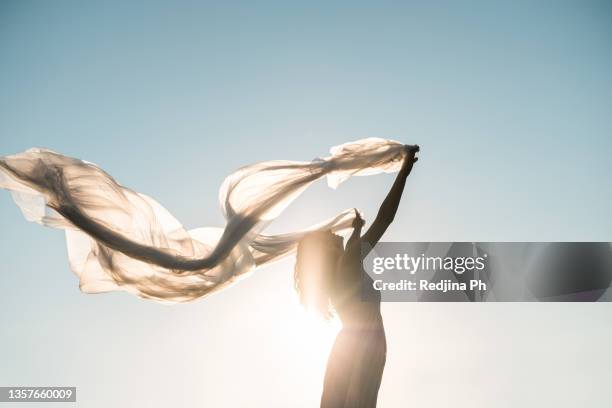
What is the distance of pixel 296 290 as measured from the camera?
5.99 meters

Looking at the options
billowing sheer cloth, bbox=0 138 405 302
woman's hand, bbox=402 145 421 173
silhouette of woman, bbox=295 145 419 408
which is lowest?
silhouette of woman, bbox=295 145 419 408

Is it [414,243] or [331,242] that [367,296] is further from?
[414,243]

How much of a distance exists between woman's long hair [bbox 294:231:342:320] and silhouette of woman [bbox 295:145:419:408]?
0.01 m

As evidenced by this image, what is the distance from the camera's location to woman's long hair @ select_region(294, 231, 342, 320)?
5828mm

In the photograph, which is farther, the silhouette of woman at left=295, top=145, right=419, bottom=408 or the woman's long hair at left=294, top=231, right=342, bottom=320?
the woman's long hair at left=294, top=231, right=342, bottom=320

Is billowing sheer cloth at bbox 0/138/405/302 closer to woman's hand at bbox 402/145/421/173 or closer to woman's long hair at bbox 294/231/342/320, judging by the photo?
woman's hand at bbox 402/145/421/173

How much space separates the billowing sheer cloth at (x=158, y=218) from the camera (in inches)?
229

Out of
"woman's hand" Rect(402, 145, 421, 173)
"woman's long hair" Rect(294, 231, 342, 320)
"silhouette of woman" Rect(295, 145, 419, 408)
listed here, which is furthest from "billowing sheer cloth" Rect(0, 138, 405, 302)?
"silhouette of woman" Rect(295, 145, 419, 408)

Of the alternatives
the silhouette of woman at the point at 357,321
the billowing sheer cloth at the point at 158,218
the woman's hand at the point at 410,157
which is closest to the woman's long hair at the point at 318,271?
the silhouette of woman at the point at 357,321

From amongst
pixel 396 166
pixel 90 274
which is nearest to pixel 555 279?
pixel 396 166

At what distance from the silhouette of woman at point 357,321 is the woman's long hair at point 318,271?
1 cm

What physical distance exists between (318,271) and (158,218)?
1.67 meters

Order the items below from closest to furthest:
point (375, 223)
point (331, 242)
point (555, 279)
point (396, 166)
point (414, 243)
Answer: point (375, 223), point (331, 242), point (396, 166), point (414, 243), point (555, 279)

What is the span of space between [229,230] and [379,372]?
1.94 meters
